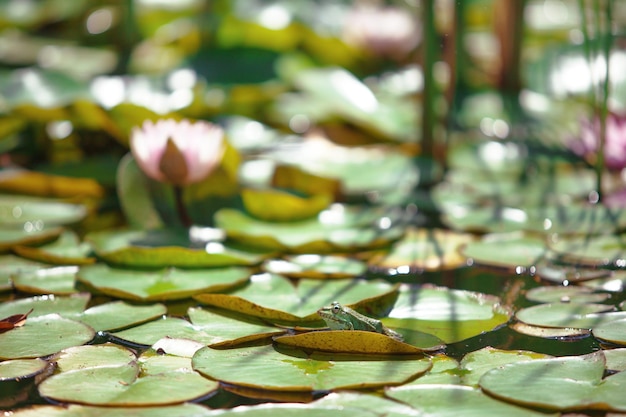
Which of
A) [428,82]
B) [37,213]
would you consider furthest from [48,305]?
[428,82]

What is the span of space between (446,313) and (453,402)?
1.54ft

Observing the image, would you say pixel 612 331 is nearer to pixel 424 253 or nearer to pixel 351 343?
pixel 351 343

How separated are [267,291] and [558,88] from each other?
1.99 m

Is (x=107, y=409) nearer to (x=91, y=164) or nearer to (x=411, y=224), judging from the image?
(x=411, y=224)

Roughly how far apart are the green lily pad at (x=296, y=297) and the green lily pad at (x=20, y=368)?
0.46m

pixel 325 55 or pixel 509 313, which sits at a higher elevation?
pixel 325 55

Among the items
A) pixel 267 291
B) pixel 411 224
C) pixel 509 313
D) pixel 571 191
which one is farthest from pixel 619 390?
pixel 571 191

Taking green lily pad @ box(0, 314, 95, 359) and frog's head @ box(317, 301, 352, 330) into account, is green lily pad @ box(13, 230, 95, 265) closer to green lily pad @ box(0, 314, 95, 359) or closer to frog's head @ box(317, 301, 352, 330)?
green lily pad @ box(0, 314, 95, 359)

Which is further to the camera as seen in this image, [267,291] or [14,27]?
[14,27]

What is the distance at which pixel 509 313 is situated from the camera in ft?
6.68

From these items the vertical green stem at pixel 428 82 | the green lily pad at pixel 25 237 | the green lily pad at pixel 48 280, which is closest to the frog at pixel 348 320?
the green lily pad at pixel 48 280

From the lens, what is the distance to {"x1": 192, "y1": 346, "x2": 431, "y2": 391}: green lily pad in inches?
64.5

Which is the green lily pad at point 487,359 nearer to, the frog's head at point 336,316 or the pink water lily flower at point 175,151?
the frog's head at point 336,316

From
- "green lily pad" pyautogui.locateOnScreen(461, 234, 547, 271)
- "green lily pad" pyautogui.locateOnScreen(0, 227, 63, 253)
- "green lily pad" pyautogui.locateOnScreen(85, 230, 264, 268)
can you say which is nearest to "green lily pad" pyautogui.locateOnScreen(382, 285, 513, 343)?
"green lily pad" pyautogui.locateOnScreen(461, 234, 547, 271)
